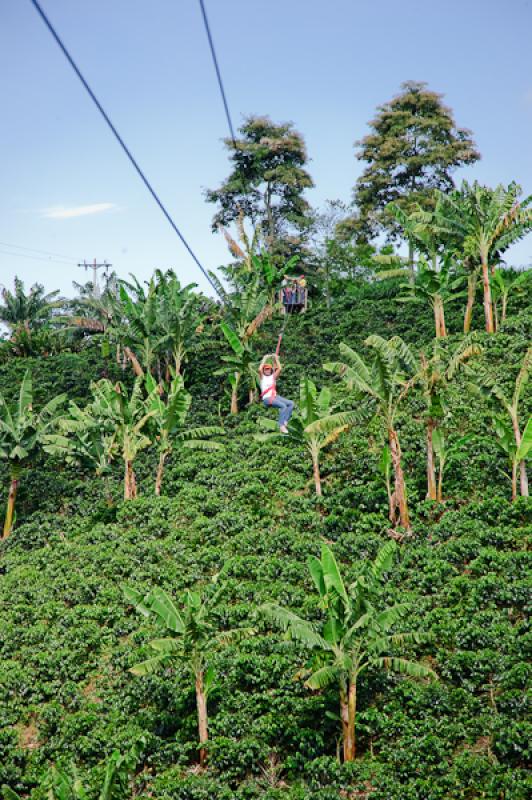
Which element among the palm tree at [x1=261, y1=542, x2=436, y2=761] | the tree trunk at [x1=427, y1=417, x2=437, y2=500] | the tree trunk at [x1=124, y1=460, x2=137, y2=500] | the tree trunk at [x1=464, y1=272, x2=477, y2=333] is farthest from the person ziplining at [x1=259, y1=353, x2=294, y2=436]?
the palm tree at [x1=261, y1=542, x2=436, y2=761]

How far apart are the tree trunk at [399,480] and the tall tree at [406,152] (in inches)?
781

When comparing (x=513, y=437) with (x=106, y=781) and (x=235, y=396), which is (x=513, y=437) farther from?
(x=235, y=396)

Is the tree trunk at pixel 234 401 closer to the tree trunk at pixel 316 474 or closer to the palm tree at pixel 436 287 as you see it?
the palm tree at pixel 436 287

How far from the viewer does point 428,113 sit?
32.1 m

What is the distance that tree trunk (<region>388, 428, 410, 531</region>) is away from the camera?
12.9 metres

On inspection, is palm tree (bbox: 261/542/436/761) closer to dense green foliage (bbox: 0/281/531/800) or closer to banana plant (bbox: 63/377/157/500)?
dense green foliage (bbox: 0/281/531/800)

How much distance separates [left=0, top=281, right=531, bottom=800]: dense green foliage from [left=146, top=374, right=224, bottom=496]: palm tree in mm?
316

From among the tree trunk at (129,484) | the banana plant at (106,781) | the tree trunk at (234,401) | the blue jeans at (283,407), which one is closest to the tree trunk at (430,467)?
the blue jeans at (283,407)

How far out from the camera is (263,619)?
1134 centimetres

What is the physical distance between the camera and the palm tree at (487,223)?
62.8 ft

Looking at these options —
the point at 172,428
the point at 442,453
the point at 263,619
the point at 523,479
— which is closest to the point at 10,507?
the point at 172,428

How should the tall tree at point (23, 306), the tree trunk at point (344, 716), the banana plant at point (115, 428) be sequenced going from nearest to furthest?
1. the tree trunk at point (344, 716)
2. the banana plant at point (115, 428)
3. the tall tree at point (23, 306)

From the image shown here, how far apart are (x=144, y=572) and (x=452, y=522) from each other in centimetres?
477

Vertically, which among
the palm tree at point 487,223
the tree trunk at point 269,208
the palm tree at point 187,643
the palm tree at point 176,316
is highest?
the tree trunk at point 269,208
